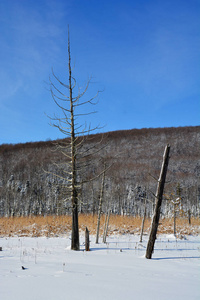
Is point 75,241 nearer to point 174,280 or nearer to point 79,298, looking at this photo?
point 174,280

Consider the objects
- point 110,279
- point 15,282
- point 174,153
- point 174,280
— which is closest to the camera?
point 15,282

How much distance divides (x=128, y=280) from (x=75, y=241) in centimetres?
576

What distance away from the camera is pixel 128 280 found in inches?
165

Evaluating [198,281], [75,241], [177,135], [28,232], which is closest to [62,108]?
[75,241]

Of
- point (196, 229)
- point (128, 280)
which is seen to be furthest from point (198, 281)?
point (196, 229)

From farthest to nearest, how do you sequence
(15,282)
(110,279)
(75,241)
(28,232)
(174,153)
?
(174,153), (28,232), (75,241), (110,279), (15,282)

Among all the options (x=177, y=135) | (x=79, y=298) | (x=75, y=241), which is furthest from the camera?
(x=177, y=135)

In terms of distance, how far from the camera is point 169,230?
1803 centimetres

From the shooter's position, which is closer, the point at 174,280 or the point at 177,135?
the point at 174,280

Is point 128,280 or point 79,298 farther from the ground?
point 79,298

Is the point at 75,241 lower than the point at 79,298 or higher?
lower

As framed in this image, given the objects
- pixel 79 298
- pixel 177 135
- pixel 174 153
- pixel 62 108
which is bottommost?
pixel 79 298

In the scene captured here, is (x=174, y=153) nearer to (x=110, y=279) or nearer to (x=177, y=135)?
(x=177, y=135)

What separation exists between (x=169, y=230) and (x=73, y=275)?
15.6m
